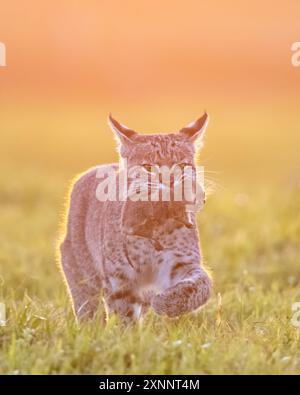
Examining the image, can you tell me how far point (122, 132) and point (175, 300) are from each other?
1.16 metres

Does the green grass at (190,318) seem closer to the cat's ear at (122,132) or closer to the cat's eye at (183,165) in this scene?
the cat's eye at (183,165)

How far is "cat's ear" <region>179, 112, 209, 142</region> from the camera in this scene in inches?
236

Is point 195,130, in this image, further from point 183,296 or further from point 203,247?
point 203,247

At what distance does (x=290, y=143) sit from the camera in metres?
20.0

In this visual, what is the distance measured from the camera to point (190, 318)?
252 inches

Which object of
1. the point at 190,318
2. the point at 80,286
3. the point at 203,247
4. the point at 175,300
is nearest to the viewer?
the point at 175,300

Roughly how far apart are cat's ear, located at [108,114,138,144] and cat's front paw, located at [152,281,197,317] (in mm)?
1009

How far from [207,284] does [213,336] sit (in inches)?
15.8

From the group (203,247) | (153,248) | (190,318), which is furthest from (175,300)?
(203,247)

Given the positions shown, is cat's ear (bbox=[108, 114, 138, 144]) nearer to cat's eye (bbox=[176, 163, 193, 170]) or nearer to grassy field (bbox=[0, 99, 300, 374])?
cat's eye (bbox=[176, 163, 193, 170])

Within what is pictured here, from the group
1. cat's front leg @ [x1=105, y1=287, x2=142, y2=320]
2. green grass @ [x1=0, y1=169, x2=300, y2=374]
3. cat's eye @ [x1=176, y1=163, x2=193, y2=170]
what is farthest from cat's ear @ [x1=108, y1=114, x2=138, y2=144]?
green grass @ [x1=0, y1=169, x2=300, y2=374]

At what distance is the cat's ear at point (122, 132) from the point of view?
236 inches
